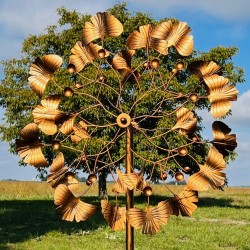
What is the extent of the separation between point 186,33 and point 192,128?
84 centimetres

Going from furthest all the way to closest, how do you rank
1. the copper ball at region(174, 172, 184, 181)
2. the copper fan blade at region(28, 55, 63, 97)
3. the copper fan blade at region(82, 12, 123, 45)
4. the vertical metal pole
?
the copper fan blade at region(82, 12, 123, 45) → the copper fan blade at region(28, 55, 63, 97) → the vertical metal pole → the copper ball at region(174, 172, 184, 181)

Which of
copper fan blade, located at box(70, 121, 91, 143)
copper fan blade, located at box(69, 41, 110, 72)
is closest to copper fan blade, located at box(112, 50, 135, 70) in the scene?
copper fan blade, located at box(69, 41, 110, 72)

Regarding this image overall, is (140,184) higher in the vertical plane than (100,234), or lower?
higher

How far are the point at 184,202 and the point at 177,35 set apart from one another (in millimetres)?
1441

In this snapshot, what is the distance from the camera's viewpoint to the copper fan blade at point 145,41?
4.17m

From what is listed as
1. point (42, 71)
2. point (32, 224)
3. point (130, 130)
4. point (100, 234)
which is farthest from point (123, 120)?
point (32, 224)

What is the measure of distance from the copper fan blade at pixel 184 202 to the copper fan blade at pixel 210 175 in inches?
2.3

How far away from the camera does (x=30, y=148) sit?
402cm

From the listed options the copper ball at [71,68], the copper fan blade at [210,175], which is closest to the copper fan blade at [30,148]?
the copper ball at [71,68]

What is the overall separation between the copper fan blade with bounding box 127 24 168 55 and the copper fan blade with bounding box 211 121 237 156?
802mm

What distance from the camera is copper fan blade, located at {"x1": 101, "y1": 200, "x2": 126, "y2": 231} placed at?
379cm

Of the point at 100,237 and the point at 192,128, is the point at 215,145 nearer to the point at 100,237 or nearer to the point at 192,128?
the point at 192,128

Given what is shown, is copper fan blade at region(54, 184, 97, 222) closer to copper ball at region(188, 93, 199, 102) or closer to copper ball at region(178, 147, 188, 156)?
copper ball at region(178, 147, 188, 156)

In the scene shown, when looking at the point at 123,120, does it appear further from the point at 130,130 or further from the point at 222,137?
the point at 222,137
